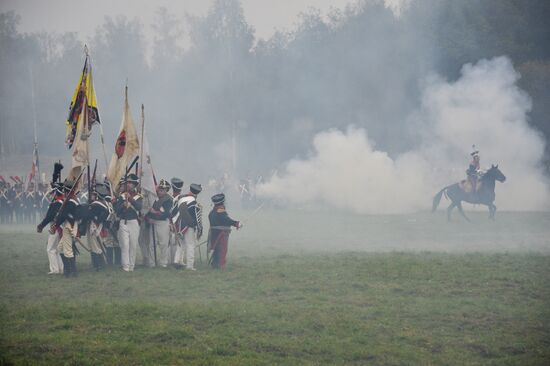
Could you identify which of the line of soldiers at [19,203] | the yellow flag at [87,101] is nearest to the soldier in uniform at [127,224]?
the yellow flag at [87,101]

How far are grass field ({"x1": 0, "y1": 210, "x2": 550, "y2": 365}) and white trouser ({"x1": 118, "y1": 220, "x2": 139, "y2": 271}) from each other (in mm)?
564

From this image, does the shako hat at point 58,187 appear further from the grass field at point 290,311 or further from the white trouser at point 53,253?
the grass field at point 290,311

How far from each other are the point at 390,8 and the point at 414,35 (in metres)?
3.66

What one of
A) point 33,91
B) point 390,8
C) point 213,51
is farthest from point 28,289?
point 33,91

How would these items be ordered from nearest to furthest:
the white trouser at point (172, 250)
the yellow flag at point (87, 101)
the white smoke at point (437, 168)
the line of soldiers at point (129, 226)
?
the line of soldiers at point (129, 226), the yellow flag at point (87, 101), the white trouser at point (172, 250), the white smoke at point (437, 168)

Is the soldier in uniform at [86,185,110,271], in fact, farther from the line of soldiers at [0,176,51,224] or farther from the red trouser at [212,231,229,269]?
the line of soldiers at [0,176,51,224]

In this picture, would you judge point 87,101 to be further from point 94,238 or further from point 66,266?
point 66,266

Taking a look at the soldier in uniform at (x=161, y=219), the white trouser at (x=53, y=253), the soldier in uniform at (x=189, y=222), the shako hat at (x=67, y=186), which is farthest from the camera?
the soldier in uniform at (x=161, y=219)

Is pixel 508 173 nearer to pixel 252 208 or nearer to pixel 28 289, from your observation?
pixel 252 208

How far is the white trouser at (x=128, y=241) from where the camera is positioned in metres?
17.7

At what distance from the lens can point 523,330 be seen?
11.6 m

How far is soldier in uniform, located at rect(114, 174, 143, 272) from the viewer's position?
17703 millimetres

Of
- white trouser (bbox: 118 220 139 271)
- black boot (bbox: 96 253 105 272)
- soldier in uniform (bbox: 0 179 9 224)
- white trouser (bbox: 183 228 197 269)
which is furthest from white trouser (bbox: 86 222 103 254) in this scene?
soldier in uniform (bbox: 0 179 9 224)

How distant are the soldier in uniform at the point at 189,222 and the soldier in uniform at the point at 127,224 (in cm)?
105
